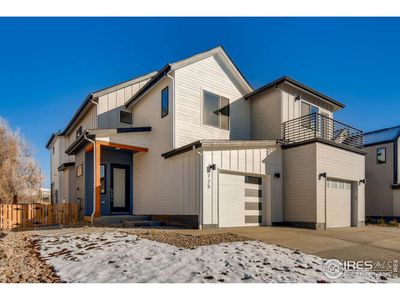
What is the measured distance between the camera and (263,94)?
14047 mm

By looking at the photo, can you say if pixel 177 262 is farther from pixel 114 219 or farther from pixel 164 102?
pixel 164 102

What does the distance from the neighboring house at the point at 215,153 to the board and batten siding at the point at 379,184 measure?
6304 mm

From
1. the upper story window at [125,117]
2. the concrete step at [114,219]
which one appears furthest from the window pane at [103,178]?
the upper story window at [125,117]

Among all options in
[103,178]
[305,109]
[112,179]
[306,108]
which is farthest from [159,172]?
[306,108]

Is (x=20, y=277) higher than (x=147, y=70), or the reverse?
(x=147, y=70)

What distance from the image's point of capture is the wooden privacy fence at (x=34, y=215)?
1095 centimetres

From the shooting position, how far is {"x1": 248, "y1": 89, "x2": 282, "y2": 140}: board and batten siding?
43.3ft

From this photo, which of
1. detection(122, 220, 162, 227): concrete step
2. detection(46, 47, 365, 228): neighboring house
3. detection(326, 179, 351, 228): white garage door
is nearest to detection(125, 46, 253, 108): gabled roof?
detection(46, 47, 365, 228): neighboring house

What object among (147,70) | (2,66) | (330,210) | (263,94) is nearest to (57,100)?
(2,66)

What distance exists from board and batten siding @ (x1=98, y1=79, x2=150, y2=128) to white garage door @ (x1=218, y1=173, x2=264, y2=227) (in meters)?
6.77

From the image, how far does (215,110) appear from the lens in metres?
13.1

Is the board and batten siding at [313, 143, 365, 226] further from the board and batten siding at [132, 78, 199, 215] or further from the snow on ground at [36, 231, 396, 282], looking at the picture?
the snow on ground at [36, 231, 396, 282]
